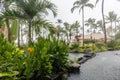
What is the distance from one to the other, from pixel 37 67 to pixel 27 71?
1.95 feet

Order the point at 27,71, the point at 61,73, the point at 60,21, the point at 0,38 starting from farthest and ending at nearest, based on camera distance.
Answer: the point at 60,21 → the point at 61,73 → the point at 0,38 → the point at 27,71

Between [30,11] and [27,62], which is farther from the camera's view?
[30,11]

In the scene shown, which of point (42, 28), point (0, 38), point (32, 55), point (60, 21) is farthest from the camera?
point (60, 21)

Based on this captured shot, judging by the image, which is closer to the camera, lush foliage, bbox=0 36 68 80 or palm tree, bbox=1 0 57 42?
lush foliage, bbox=0 36 68 80

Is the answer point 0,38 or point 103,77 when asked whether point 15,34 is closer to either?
point 0,38

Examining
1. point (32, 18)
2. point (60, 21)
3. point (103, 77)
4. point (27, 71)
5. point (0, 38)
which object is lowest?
point (103, 77)

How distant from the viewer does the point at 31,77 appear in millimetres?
6875

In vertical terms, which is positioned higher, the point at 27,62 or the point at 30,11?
the point at 30,11

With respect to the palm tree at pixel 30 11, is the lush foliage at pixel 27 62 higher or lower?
lower

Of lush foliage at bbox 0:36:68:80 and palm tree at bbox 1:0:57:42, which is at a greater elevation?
palm tree at bbox 1:0:57:42

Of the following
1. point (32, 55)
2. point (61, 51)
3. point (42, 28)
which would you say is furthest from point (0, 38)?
point (42, 28)

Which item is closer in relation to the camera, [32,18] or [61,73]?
[61,73]

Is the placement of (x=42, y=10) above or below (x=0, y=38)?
above

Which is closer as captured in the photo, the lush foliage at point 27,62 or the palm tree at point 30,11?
the lush foliage at point 27,62
